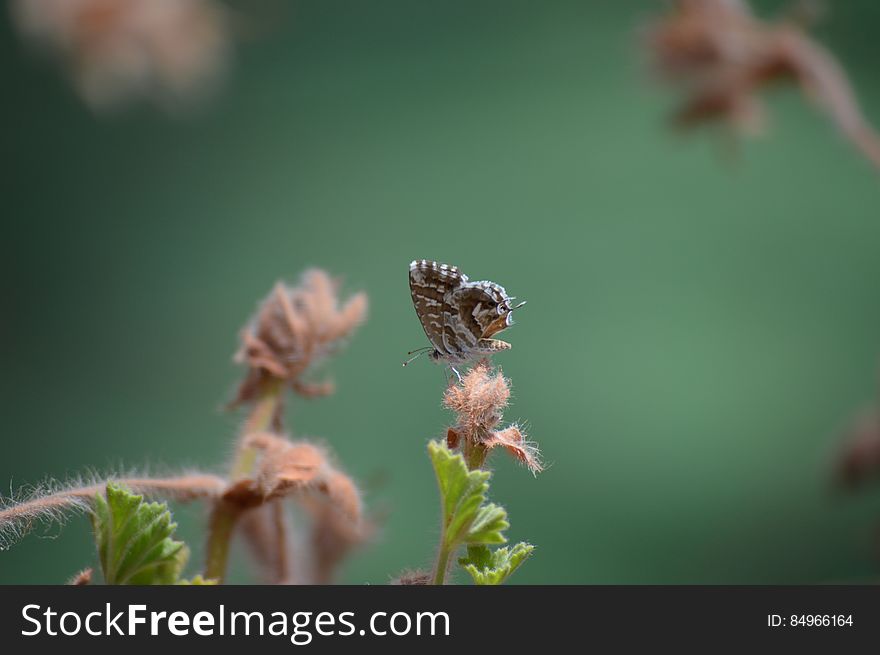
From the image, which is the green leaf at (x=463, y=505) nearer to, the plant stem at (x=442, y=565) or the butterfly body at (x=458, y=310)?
the plant stem at (x=442, y=565)

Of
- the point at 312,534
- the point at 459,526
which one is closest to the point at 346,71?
the point at 312,534

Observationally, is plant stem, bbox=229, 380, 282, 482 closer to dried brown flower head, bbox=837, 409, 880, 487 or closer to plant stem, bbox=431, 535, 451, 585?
plant stem, bbox=431, 535, 451, 585

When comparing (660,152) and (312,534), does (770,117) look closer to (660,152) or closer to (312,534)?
(312,534)

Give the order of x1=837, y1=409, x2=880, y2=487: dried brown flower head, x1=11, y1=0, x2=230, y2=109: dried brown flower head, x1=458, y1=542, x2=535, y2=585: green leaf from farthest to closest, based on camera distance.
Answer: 1. x1=11, y1=0, x2=230, y2=109: dried brown flower head
2. x1=837, y1=409, x2=880, y2=487: dried brown flower head
3. x1=458, y1=542, x2=535, y2=585: green leaf

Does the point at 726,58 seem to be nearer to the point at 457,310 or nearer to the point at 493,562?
the point at 457,310

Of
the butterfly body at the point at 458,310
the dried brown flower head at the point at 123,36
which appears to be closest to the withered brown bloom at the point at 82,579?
the butterfly body at the point at 458,310

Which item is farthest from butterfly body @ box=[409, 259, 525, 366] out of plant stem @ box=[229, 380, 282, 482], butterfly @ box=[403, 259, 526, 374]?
plant stem @ box=[229, 380, 282, 482]
